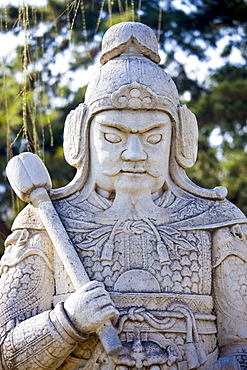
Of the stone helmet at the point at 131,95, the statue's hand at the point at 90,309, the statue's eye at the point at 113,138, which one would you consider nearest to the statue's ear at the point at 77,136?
the stone helmet at the point at 131,95

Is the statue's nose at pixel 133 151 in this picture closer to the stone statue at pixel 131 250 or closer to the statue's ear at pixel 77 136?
the stone statue at pixel 131 250

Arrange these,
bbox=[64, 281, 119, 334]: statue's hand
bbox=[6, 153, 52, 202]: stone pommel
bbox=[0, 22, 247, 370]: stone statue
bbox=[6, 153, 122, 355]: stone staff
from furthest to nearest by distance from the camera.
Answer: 1. bbox=[6, 153, 52, 202]: stone pommel
2. bbox=[6, 153, 122, 355]: stone staff
3. bbox=[0, 22, 247, 370]: stone statue
4. bbox=[64, 281, 119, 334]: statue's hand

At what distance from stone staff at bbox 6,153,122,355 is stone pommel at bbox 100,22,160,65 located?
3.50ft

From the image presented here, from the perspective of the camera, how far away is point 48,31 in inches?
429

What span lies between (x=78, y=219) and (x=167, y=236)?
26.0 inches

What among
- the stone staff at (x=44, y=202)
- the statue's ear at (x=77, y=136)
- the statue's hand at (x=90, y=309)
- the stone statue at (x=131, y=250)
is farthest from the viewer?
the statue's ear at (x=77, y=136)

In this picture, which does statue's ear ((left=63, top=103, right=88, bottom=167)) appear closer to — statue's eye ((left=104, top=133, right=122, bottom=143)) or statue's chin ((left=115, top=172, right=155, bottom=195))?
statue's eye ((left=104, top=133, right=122, bottom=143))

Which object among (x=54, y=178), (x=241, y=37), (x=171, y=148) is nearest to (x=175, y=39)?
(x=241, y=37)

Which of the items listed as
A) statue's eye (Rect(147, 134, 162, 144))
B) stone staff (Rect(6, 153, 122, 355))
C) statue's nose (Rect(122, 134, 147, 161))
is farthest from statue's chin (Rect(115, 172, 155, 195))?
stone staff (Rect(6, 153, 122, 355))

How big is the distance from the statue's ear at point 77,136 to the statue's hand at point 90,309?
1.20 meters

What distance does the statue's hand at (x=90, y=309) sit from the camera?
5.30m

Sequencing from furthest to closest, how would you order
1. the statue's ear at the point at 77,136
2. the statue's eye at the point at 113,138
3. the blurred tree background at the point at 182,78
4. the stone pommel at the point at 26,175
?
the blurred tree background at the point at 182,78, the statue's ear at the point at 77,136, the statue's eye at the point at 113,138, the stone pommel at the point at 26,175

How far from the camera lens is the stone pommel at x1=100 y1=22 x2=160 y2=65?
6309 millimetres

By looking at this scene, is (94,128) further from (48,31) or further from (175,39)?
(175,39)
